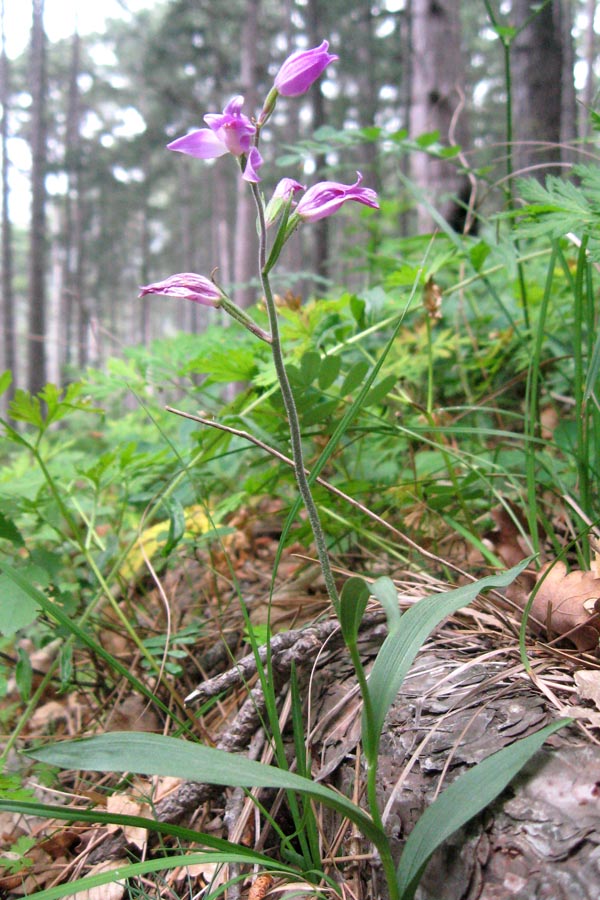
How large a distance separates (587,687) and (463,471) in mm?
923

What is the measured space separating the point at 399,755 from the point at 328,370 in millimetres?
783

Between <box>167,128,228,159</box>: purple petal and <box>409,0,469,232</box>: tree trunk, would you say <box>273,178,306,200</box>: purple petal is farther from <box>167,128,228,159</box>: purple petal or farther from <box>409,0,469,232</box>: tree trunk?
<box>409,0,469,232</box>: tree trunk

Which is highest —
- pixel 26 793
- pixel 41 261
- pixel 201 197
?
pixel 201 197

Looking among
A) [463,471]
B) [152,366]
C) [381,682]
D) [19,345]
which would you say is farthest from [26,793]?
[19,345]

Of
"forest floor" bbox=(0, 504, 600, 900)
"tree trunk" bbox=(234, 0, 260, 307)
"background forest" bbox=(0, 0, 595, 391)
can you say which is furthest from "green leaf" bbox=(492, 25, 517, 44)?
"tree trunk" bbox=(234, 0, 260, 307)

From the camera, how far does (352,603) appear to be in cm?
70

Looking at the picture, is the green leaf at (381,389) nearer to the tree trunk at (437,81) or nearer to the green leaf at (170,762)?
the green leaf at (170,762)

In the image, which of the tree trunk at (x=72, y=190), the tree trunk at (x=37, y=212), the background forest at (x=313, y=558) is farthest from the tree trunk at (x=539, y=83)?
the tree trunk at (x=72, y=190)

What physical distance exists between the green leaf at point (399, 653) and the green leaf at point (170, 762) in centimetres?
11

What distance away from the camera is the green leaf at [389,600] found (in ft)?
1.90

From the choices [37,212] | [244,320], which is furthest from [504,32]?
[37,212]

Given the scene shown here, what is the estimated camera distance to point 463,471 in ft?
5.74

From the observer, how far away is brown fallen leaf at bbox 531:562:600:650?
3.25 ft

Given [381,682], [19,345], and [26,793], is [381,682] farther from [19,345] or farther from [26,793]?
[19,345]
